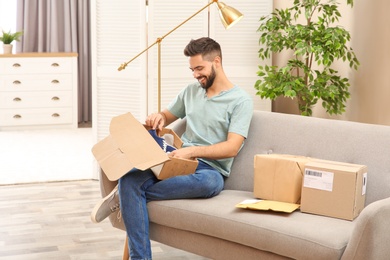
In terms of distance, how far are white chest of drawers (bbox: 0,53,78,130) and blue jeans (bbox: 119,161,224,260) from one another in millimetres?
4704

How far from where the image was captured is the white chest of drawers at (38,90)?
24.6 ft

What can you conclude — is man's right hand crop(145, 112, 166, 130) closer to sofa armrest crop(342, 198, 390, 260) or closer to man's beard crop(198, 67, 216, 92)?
man's beard crop(198, 67, 216, 92)

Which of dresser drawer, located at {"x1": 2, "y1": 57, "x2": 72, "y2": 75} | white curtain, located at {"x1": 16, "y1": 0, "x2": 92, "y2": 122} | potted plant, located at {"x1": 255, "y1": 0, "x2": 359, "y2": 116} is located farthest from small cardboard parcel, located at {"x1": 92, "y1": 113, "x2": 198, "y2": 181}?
white curtain, located at {"x1": 16, "y1": 0, "x2": 92, "y2": 122}

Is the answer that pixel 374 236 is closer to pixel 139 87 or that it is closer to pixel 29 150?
pixel 139 87

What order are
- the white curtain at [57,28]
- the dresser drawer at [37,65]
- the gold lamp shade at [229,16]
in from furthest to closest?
the white curtain at [57,28] < the dresser drawer at [37,65] < the gold lamp shade at [229,16]

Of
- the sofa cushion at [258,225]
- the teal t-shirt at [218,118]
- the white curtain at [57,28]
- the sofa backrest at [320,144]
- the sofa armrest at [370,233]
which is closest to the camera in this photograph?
the sofa armrest at [370,233]

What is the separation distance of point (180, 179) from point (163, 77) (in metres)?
2.02

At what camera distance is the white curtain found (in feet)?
25.8

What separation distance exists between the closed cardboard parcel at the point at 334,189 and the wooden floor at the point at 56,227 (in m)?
0.93

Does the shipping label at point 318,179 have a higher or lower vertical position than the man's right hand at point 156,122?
lower

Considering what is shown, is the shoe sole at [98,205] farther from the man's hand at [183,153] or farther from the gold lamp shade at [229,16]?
the gold lamp shade at [229,16]

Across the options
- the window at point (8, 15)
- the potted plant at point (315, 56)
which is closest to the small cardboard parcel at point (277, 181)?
the potted plant at point (315, 56)

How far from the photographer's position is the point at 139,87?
5.08m

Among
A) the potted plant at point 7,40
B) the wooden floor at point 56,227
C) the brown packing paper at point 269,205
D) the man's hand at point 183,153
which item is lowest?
the wooden floor at point 56,227
